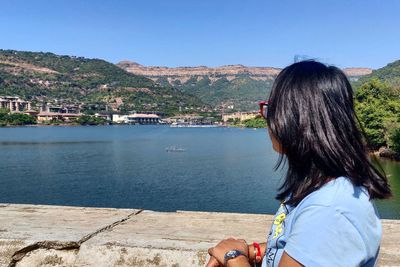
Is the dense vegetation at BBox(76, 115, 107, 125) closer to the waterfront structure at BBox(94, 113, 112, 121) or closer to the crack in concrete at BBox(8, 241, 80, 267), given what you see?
the waterfront structure at BBox(94, 113, 112, 121)

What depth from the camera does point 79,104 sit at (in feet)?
649

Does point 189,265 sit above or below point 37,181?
above

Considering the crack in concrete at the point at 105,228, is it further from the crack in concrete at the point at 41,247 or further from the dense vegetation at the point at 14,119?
the dense vegetation at the point at 14,119

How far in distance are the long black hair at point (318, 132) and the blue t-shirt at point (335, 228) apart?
57 millimetres

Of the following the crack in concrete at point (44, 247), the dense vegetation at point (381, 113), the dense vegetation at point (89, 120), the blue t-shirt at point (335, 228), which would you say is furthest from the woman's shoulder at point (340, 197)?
the dense vegetation at point (89, 120)

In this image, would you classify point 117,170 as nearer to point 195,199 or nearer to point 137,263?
point 195,199

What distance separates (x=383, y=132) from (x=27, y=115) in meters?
133

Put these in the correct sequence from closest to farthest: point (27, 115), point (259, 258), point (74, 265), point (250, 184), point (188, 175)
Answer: point (259, 258)
point (74, 265)
point (250, 184)
point (188, 175)
point (27, 115)

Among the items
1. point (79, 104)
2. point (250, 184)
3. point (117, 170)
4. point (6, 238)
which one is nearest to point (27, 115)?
point (79, 104)

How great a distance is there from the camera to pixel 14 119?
149750 mm

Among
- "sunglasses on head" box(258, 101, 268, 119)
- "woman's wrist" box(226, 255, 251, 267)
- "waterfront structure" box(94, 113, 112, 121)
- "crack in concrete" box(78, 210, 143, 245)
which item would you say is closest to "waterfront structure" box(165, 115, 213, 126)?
"waterfront structure" box(94, 113, 112, 121)

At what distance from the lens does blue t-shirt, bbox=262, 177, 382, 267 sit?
1.23m

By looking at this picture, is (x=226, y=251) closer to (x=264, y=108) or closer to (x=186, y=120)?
(x=264, y=108)

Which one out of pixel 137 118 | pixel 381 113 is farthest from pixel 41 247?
pixel 137 118
